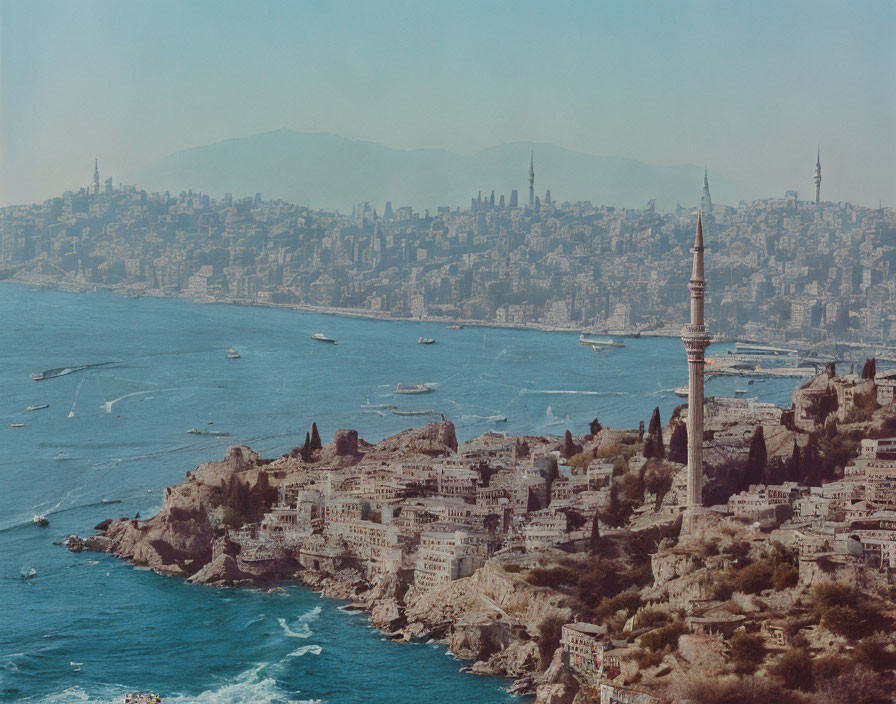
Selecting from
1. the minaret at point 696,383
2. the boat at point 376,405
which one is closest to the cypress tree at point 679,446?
the minaret at point 696,383

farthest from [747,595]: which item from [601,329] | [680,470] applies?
[601,329]

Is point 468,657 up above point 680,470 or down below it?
below

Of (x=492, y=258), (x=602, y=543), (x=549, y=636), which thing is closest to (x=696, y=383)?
(x=602, y=543)

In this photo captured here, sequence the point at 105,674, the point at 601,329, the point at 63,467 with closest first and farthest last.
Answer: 1. the point at 105,674
2. the point at 63,467
3. the point at 601,329

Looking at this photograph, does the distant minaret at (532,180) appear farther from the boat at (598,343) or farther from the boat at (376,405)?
the boat at (376,405)

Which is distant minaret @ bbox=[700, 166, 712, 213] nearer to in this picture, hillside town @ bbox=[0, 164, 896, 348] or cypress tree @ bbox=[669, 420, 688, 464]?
hillside town @ bbox=[0, 164, 896, 348]

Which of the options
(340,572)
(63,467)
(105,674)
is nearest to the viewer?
(105,674)

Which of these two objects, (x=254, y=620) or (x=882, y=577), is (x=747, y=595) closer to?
(x=882, y=577)

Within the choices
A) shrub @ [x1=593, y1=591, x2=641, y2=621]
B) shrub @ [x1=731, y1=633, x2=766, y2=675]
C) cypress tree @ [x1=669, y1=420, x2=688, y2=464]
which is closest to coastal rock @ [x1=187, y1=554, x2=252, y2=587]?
shrub @ [x1=593, y1=591, x2=641, y2=621]
